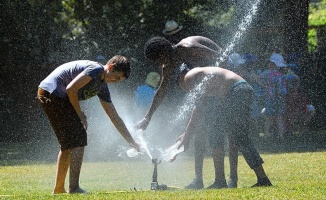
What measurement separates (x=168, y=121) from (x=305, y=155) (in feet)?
9.42

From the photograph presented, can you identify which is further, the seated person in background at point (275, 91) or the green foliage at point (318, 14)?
the green foliage at point (318, 14)

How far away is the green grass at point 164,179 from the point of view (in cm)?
787

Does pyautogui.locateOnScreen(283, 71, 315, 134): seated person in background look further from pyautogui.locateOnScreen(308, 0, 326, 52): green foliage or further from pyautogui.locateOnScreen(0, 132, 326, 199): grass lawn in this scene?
pyautogui.locateOnScreen(308, 0, 326, 52): green foliage

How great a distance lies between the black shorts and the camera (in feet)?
28.1

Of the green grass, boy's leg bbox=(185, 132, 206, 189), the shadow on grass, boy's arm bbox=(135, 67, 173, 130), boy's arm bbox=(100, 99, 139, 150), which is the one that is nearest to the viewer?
the green grass

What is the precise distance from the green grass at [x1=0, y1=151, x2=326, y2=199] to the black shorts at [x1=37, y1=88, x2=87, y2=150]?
51cm

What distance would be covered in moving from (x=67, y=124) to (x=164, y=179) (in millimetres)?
2429

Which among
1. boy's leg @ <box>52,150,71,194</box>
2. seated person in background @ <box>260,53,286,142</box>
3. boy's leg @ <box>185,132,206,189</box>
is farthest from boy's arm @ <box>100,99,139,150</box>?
seated person in background @ <box>260,53,286,142</box>

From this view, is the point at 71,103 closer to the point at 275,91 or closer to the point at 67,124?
the point at 67,124

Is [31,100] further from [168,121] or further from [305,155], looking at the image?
[305,155]

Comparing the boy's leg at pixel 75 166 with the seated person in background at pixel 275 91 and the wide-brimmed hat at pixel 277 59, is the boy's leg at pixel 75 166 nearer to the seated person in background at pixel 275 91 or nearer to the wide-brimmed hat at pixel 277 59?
the seated person in background at pixel 275 91

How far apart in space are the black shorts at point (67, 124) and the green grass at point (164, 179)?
512 mm

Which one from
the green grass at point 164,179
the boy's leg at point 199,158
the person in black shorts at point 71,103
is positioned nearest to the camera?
the green grass at point 164,179

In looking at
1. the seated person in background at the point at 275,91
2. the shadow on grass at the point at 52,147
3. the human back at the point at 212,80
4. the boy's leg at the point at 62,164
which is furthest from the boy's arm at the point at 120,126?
the seated person in background at the point at 275,91
